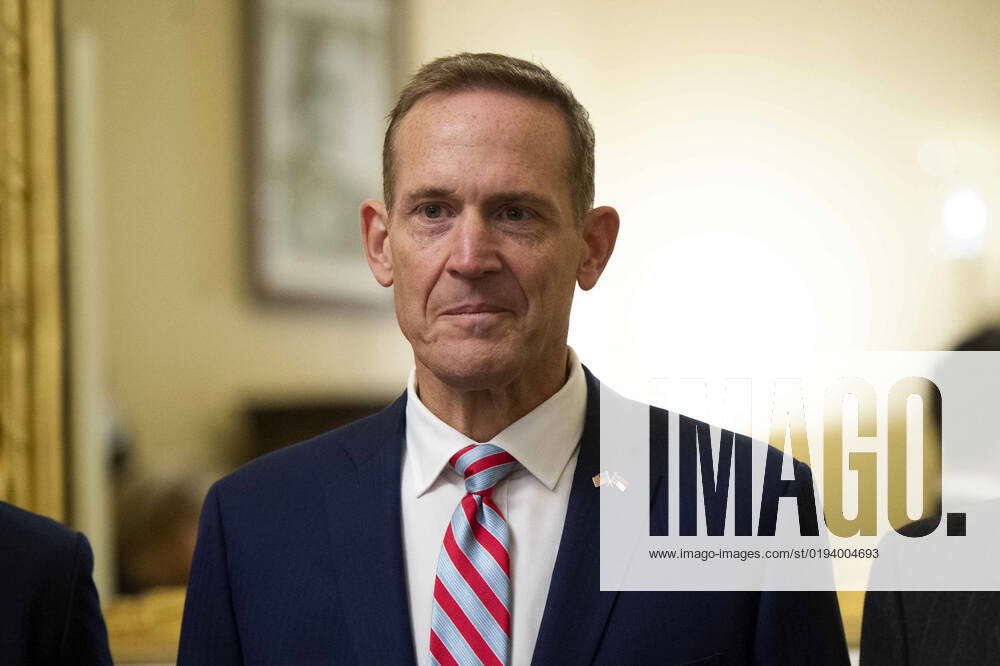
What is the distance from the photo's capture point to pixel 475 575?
4.49 ft

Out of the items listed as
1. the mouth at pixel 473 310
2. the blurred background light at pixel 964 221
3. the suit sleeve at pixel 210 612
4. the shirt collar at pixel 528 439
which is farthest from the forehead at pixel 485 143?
the blurred background light at pixel 964 221

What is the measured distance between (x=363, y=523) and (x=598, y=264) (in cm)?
47

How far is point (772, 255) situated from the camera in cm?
274

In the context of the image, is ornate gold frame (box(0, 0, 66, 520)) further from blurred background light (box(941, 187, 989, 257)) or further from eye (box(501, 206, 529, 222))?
blurred background light (box(941, 187, 989, 257))

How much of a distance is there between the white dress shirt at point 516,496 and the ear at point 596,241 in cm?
15

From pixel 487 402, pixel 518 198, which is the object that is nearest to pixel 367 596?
pixel 487 402

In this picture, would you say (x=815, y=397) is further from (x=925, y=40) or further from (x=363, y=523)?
(x=363, y=523)

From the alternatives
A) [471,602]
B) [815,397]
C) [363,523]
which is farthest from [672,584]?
[815,397]

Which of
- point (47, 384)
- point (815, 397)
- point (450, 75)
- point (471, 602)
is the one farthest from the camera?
point (47, 384)

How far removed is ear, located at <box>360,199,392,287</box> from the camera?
5.11 ft

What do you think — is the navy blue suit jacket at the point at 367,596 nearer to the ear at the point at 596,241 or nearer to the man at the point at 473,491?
the man at the point at 473,491

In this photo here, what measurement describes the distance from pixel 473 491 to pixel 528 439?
0.32 feet

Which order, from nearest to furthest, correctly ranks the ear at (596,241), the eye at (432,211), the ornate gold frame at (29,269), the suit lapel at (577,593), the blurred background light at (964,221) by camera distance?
the suit lapel at (577,593) → the eye at (432,211) → the ear at (596,241) → the blurred background light at (964,221) → the ornate gold frame at (29,269)

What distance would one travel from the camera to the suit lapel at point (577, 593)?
52.4 inches
